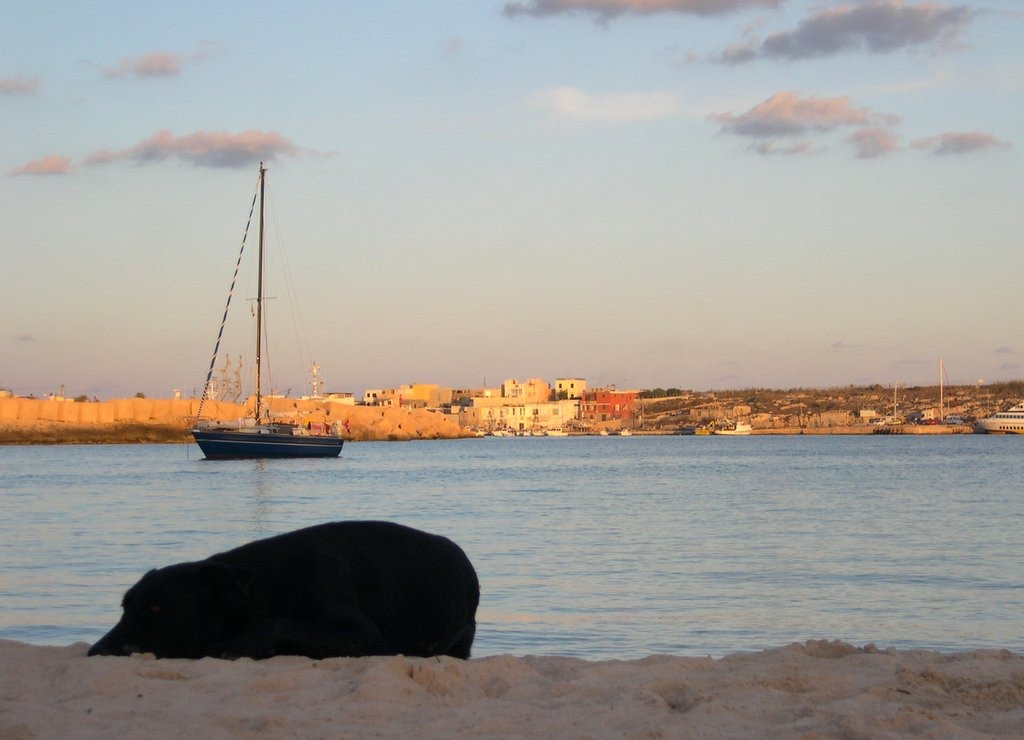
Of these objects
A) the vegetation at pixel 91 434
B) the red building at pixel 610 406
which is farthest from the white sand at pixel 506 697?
the red building at pixel 610 406

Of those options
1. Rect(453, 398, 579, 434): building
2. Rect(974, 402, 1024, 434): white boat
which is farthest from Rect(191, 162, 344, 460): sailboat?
Rect(453, 398, 579, 434): building

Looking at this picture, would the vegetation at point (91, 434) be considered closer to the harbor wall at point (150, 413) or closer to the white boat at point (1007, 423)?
the harbor wall at point (150, 413)

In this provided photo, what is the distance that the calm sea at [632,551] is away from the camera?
9.46 m

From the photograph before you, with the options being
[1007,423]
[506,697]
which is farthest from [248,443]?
[1007,423]

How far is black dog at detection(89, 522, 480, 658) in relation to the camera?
554 cm

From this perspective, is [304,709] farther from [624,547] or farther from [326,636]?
[624,547]

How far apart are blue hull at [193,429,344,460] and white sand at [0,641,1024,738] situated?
142ft

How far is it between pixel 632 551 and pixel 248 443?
3425cm

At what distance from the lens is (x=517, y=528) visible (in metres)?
19.8

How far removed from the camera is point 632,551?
629 inches

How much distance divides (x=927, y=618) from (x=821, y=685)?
18.4 feet

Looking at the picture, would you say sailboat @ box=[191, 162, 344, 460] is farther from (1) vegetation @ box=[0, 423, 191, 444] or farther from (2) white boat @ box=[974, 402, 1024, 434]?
(2) white boat @ box=[974, 402, 1024, 434]

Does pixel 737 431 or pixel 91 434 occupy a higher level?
pixel 91 434

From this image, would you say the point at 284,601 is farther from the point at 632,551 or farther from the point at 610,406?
the point at 610,406
